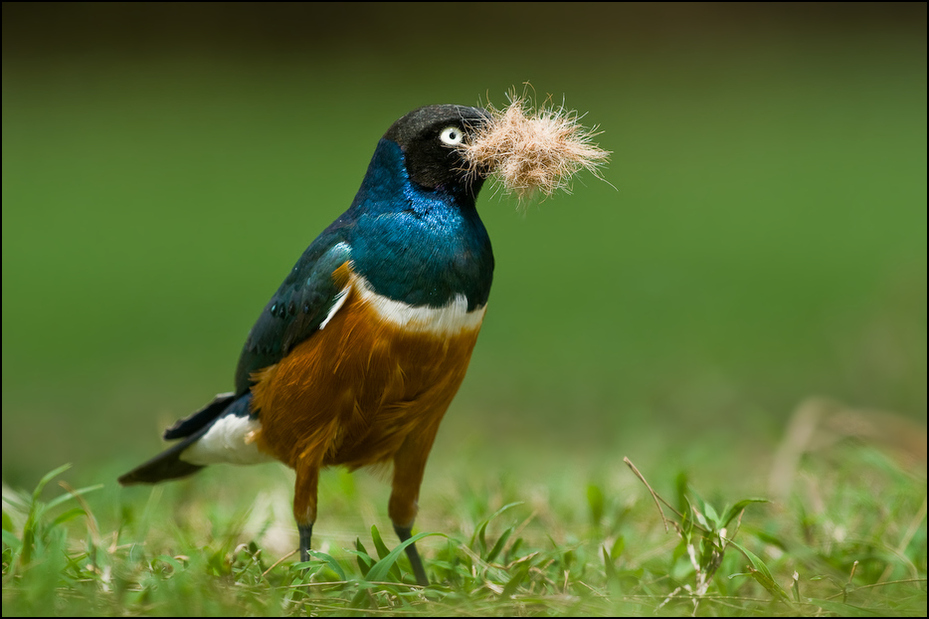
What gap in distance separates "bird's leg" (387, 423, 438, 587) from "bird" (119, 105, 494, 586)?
0.06 feet

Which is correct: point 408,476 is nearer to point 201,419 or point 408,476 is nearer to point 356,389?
point 356,389

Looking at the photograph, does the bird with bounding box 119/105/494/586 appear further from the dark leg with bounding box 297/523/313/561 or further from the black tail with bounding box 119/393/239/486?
the black tail with bounding box 119/393/239/486

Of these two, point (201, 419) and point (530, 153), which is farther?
point (201, 419)

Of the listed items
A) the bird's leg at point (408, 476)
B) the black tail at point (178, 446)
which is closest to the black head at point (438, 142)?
the bird's leg at point (408, 476)

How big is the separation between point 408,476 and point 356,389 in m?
0.45

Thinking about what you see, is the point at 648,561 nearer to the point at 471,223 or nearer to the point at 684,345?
the point at 471,223

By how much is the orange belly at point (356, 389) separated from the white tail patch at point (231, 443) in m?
0.08

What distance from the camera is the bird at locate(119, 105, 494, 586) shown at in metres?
2.70

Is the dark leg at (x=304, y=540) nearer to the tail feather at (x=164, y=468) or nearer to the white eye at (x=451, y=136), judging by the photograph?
the tail feather at (x=164, y=468)

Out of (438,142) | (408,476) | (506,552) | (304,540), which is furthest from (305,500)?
(438,142)

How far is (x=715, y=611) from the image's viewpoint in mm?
2451

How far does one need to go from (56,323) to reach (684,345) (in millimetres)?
5126

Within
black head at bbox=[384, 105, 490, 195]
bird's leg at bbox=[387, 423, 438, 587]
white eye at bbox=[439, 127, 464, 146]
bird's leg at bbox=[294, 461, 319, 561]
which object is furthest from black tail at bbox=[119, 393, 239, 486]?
white eye at bbox=[439, 127, 464, 146]

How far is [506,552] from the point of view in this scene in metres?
A: 3.19
